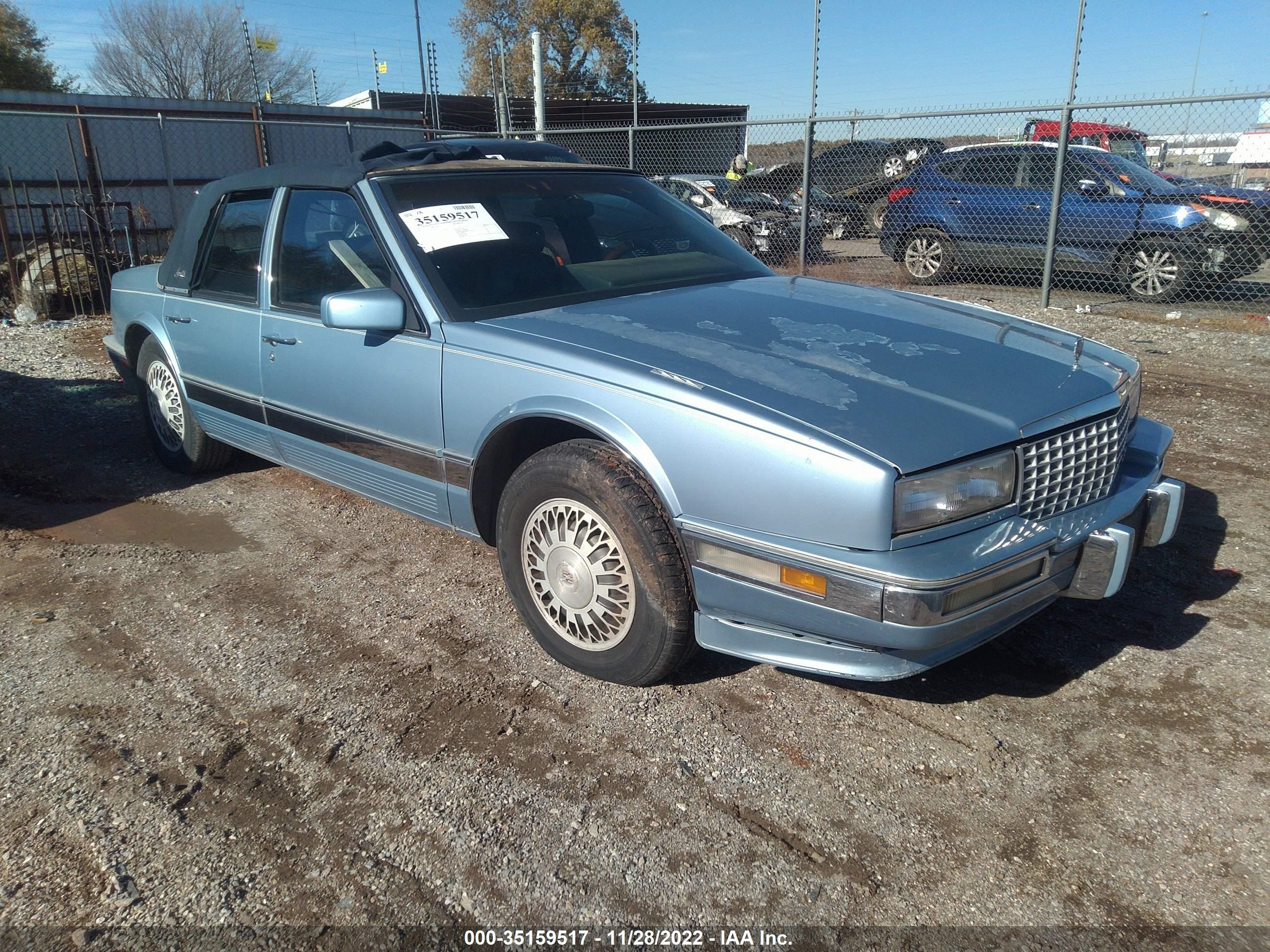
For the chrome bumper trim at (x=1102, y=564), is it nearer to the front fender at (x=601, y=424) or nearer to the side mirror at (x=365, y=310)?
the front fender at (x=601, y=424)

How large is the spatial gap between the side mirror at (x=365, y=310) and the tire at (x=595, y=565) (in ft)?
2.40

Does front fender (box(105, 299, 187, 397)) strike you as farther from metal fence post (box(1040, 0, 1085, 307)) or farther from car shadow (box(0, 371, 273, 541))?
metal fence post (box(1040, 0, 1085, 307))

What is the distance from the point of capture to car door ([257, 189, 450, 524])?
3254 mm

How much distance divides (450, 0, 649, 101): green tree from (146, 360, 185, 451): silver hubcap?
123ft

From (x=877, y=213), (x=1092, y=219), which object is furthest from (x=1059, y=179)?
(x=877, y=213)

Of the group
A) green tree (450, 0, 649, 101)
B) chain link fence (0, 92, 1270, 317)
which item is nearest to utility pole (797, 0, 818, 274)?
chain link fence (0, 92, 1270, 317)

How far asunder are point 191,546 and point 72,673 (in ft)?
3.84

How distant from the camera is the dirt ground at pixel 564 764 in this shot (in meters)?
2.06

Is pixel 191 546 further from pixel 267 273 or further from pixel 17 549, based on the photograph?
pixel 267 273

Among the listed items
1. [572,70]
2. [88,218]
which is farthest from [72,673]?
[572,70]

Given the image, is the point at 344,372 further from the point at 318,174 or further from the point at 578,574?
the point at 578,574

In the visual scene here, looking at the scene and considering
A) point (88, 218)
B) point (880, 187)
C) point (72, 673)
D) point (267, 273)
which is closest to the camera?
point (72, 673)

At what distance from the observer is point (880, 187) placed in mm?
13156

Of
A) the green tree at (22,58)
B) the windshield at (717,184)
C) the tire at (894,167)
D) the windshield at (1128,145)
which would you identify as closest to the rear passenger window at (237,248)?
the windshield at (1128,145)
